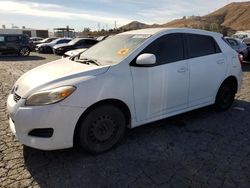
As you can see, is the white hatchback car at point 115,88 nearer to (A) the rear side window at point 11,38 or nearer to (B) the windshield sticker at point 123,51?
(B) the windshield sticker at point 123,51

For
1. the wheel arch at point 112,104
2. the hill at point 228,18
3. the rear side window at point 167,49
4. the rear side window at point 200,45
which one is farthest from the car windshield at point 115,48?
the hill at point 228,18

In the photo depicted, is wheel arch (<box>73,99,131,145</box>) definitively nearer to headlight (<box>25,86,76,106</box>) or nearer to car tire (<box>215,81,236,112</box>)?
headlight (<box>25,86,76,106</box>)

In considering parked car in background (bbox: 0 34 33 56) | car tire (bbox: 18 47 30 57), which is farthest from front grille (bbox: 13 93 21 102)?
car tire (bbox: 18 47 30 57)

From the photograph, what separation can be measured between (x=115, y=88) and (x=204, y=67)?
2.00m

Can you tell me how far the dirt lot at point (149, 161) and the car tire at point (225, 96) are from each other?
82 cm

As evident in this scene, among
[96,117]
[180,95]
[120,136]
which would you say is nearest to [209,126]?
[180,95]

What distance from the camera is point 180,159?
367 cm

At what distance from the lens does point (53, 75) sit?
369 centimetres

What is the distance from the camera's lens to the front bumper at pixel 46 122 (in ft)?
10.8

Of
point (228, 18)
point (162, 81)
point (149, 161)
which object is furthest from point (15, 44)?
point (228, 18)

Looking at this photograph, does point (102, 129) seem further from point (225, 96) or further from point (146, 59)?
point (225, 96)

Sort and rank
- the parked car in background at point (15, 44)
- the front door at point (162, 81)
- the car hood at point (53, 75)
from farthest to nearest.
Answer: the parked car in background at point (15, 44) → the front door at point (162, 81) → the car hood at point (53, 75)

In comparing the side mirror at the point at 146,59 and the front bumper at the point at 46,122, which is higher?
the side mirror at the point at 146,59

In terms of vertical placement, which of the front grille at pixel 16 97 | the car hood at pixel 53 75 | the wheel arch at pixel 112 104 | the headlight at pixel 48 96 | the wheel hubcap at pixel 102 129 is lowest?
the wheel hubcap at pixel 102 129
